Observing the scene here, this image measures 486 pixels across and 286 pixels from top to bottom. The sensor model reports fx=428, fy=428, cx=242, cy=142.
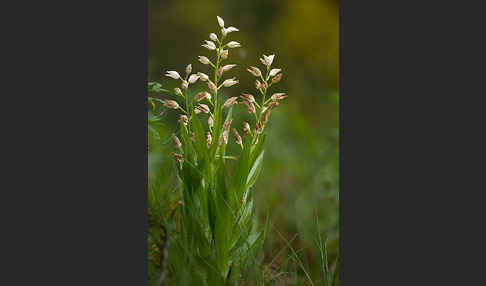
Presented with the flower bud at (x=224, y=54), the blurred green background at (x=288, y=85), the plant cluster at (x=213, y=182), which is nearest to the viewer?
the plant cluster at (x=213, y=182)

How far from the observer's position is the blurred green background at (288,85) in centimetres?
238

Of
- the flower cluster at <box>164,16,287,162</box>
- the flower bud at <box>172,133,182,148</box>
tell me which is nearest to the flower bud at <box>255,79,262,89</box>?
the flower cluster at <box>164,16,287,162</box>

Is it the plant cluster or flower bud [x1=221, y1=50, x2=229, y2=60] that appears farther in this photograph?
flower bud [x1=221, y1=50, x2=229, y2=60]

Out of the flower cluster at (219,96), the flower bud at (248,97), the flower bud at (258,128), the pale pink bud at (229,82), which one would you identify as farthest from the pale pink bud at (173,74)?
the flower bud at (258,128)

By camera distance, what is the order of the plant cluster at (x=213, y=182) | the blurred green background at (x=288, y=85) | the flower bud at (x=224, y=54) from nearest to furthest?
the plant cluster at (x=213, y=182) < the flower bud at (x=224, y=54) < the blurred green background at (x=288, y=85)

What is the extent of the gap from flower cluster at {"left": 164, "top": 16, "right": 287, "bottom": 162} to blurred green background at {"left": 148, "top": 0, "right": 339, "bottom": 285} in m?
0.09

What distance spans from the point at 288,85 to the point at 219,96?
123cm

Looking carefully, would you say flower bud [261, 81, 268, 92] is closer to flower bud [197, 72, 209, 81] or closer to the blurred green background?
the blurred green background

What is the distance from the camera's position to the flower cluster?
214cm

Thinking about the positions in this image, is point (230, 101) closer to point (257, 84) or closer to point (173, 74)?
point (257, 84)

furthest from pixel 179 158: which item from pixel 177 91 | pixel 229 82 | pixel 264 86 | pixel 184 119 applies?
pixel 264 86

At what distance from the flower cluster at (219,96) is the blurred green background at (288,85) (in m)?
0.09

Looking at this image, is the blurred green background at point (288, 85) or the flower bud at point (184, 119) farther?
the blurred green background at point (288, 85)

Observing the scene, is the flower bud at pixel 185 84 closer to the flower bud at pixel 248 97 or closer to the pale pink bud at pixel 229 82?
the pale pink bud at pixel 229 82
